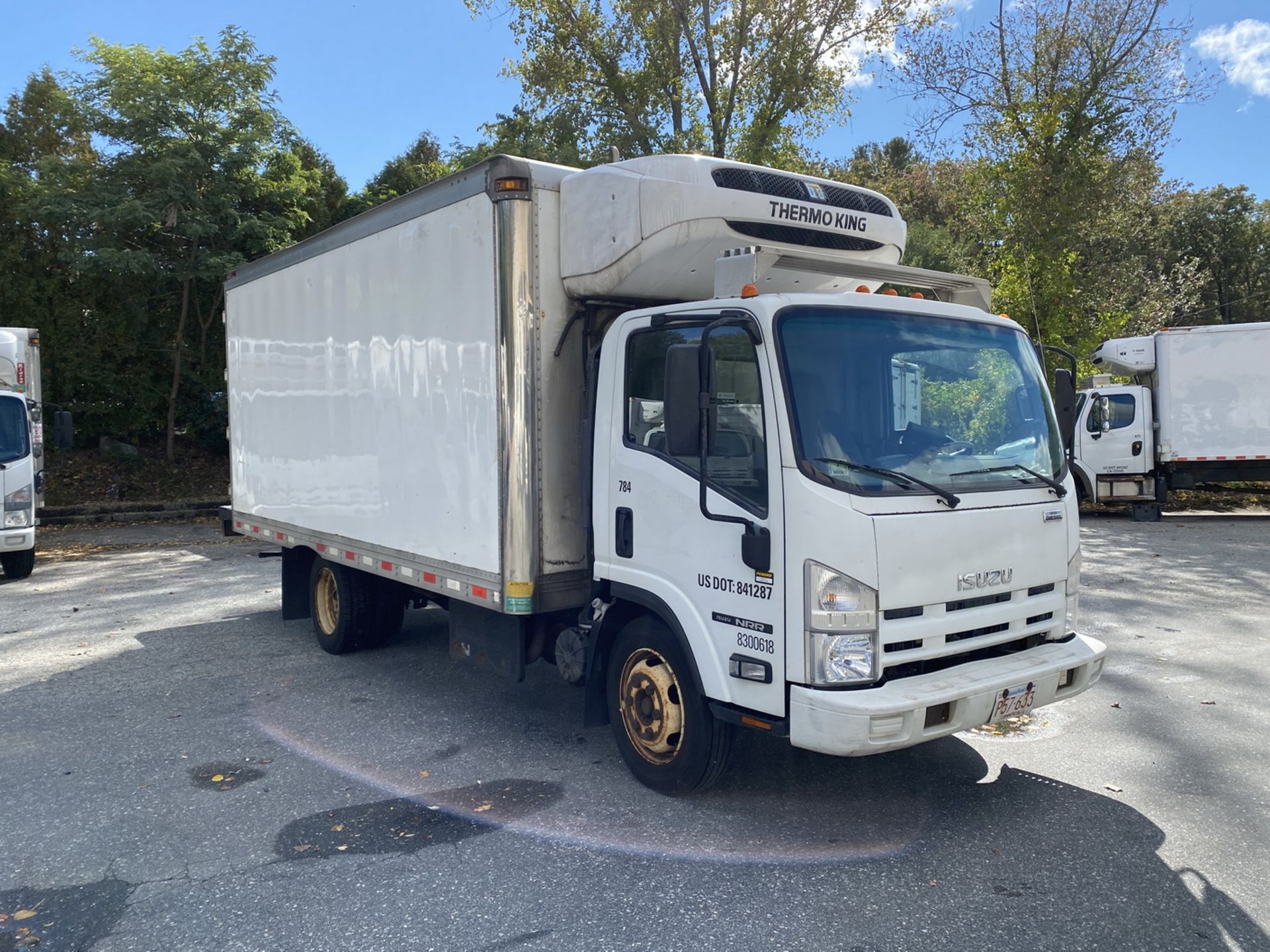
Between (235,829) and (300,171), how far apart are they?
20.2 m

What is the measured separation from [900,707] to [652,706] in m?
1.38

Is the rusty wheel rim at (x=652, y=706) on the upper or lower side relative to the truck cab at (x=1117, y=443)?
lower

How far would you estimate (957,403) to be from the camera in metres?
4.53

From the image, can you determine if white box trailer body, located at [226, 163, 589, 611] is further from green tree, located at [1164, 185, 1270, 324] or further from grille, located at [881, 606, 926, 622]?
green tree, located at [1164, 185, 1270, 324]

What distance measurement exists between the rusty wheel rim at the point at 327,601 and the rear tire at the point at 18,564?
6508mm

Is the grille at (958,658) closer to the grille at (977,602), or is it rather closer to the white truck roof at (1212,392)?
the grille at (977,602)

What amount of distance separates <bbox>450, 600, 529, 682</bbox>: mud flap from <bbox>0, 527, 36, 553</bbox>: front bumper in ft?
26.9

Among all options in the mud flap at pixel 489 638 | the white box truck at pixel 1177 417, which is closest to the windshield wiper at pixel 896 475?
the mud flap at pixel 489 638

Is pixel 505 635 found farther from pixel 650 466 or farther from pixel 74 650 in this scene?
Answer: pixel 74 650

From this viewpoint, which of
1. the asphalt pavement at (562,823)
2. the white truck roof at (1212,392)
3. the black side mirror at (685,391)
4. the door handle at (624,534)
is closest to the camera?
the asphalt pavement at (562,823)

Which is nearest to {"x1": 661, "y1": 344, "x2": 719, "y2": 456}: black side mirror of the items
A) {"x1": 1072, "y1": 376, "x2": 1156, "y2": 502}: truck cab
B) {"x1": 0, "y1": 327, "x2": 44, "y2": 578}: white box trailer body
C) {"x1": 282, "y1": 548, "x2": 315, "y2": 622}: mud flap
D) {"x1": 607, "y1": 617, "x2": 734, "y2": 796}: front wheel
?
{"x1": 607, "y1": 617, "x2": 734, "y2": 796}: front wheel

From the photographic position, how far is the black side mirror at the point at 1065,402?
5008mm

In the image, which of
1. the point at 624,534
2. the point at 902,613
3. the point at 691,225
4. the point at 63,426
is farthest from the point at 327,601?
the point at 63,426

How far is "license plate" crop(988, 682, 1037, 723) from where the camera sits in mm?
4145
